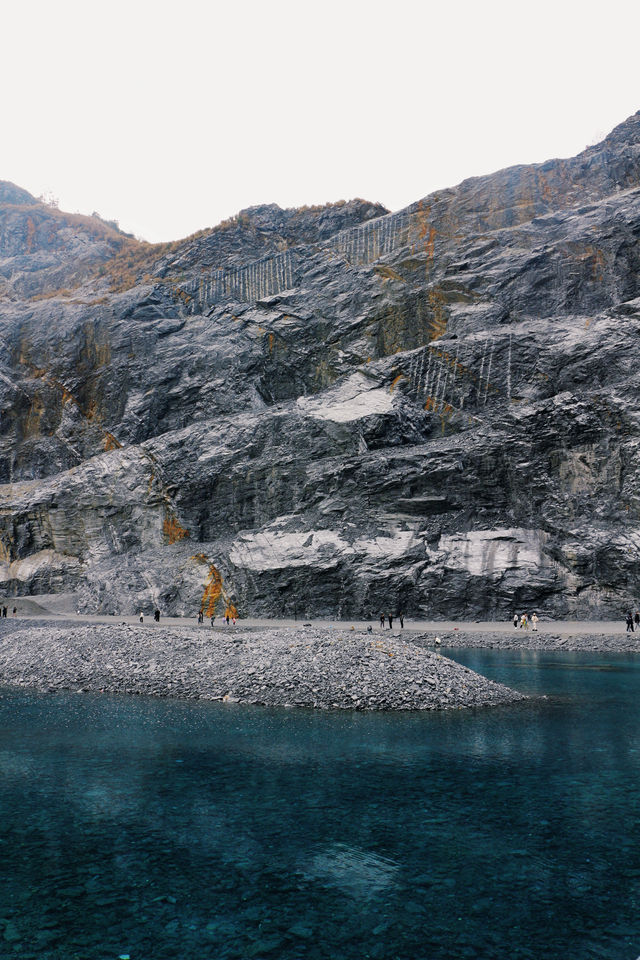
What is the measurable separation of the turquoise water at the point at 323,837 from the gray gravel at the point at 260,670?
1444 millimetres

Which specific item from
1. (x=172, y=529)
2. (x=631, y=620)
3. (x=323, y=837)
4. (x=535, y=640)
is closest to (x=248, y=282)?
(x=172, y=529)

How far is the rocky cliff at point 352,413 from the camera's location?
46.2 meters

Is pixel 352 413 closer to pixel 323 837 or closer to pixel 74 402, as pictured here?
pixel 74 402

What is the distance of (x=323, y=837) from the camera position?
10688mm

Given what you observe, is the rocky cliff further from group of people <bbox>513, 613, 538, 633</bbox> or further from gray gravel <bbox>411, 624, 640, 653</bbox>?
gray gravel <bbox>411, 624, 640, 653</bbox>

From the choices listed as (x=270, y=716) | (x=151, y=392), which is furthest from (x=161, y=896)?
(x=151, y=392)

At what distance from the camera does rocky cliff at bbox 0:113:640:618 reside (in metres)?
46.2

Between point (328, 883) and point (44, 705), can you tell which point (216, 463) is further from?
point (328, 883)

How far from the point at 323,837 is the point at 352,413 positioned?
47.2 meters

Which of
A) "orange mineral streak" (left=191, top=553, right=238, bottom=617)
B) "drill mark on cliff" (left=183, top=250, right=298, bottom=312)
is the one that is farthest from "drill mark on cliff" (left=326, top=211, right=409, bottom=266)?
"orange mineral streak" (left=191, top=553, right=238, bottom=617)

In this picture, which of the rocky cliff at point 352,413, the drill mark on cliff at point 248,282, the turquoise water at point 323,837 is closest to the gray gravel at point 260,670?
the turquoise water at point 323,837

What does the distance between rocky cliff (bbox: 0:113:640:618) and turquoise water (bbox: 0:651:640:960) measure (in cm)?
2826

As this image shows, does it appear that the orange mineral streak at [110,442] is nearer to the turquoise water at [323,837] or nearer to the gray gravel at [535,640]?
the gray gravel at [535,640]

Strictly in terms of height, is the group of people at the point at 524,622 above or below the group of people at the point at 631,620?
below
